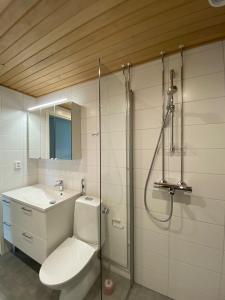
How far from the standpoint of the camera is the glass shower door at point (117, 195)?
1399 millimetres

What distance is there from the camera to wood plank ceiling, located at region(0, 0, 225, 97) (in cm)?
90

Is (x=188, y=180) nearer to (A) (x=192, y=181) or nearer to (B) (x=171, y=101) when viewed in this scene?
(A) (x=192, y=181)

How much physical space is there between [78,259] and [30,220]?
0.66 meters

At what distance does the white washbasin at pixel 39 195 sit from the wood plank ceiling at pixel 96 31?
1397 millimetres

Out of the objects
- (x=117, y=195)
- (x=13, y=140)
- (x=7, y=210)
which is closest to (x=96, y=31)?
(x=117, y=195)

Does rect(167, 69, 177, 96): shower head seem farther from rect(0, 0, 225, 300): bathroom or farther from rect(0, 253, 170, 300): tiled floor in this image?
rect(0, 253, 170, 300): tiled floor

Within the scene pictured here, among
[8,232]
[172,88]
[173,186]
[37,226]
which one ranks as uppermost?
[172,88]

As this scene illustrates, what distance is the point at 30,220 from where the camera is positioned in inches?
62.9

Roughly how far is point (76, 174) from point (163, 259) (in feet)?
4.20

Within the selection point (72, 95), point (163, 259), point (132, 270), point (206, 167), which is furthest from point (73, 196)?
point (206, 167)

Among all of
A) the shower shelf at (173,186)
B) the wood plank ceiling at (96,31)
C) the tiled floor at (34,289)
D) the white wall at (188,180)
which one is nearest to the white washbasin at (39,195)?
the white wall at (188,180)

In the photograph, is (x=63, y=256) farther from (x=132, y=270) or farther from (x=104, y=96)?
(x=104, y=96)

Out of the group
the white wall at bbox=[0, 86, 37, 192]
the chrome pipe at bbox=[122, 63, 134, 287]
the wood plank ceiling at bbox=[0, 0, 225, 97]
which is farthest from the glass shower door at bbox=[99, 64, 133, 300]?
the white wall at bbox=[0, 86, 37, 192]

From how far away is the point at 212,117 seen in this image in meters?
1.19
